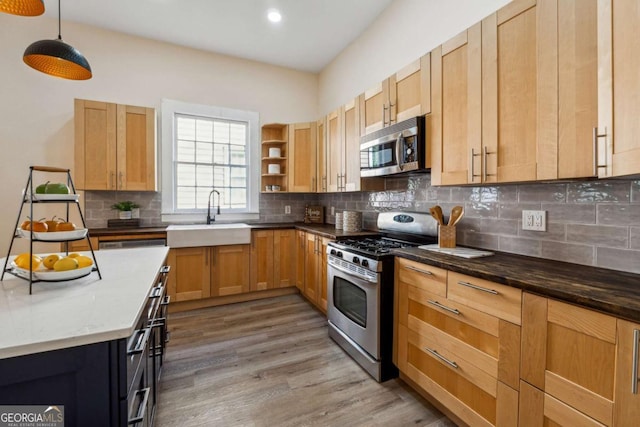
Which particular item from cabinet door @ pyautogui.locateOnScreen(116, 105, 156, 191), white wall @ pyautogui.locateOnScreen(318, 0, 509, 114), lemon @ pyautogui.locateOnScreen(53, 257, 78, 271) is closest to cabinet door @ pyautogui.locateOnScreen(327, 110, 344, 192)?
white wall @ pyautogui.locateOnScreen(318, 0, 509, 114)

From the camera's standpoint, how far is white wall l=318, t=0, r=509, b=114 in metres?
2.27

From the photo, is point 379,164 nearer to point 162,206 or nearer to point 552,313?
point 552,313

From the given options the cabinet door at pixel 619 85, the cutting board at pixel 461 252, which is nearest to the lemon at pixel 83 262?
the cutting board at pixel 461 252

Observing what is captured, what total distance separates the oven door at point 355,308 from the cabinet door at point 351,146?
991mm

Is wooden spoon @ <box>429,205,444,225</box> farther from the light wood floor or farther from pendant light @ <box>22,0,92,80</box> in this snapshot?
pendant light @ <box>22,0,92,80</box>

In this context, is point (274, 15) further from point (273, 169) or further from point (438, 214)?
point (438, 214)

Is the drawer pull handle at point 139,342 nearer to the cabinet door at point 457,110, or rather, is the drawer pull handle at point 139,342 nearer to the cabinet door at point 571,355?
the cabinet door at point 571,355

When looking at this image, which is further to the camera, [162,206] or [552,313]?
[162,206]

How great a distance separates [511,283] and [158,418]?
2044 mm

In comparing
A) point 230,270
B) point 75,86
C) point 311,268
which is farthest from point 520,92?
point 75,86

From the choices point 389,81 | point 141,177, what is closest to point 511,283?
point 389,81

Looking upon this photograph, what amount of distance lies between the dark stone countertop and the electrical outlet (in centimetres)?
19

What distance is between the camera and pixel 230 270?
11.2 feet

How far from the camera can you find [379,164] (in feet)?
8.34
